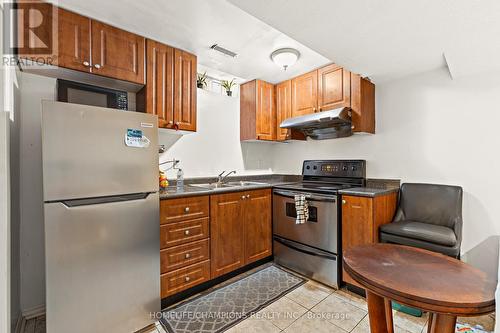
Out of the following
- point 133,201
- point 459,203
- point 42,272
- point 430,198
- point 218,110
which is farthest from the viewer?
point 218,110

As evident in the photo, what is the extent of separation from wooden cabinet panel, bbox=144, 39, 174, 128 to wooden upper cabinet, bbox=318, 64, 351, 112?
5.63 ft

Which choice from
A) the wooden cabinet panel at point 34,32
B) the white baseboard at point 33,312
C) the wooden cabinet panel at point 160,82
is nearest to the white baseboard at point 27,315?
the white baseboard at point 33,312

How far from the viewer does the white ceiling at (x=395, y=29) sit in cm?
135

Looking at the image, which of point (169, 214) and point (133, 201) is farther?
point (169, 214)

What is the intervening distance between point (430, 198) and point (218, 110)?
2607mm

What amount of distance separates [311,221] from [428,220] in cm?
110

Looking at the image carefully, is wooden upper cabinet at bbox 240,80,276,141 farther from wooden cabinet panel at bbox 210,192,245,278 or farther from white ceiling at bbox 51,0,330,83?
wooden cabinet panel at bbox 210,192,245,278

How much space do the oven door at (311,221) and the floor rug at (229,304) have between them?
46cm

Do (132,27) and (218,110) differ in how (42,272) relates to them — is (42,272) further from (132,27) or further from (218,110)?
(218,110)

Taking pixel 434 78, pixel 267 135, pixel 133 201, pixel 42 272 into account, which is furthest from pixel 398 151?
pixel 42 272

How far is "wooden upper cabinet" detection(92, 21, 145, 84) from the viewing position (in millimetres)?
1871

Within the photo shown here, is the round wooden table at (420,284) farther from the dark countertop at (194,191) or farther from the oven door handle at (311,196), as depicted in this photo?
the dark countertop at (194,191)

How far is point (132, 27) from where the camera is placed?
1.98 m

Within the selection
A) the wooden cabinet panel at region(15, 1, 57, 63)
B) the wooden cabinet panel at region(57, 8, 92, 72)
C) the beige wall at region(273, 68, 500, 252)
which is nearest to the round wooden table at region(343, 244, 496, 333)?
the beige wall at region(273, 68, 500, 252)
